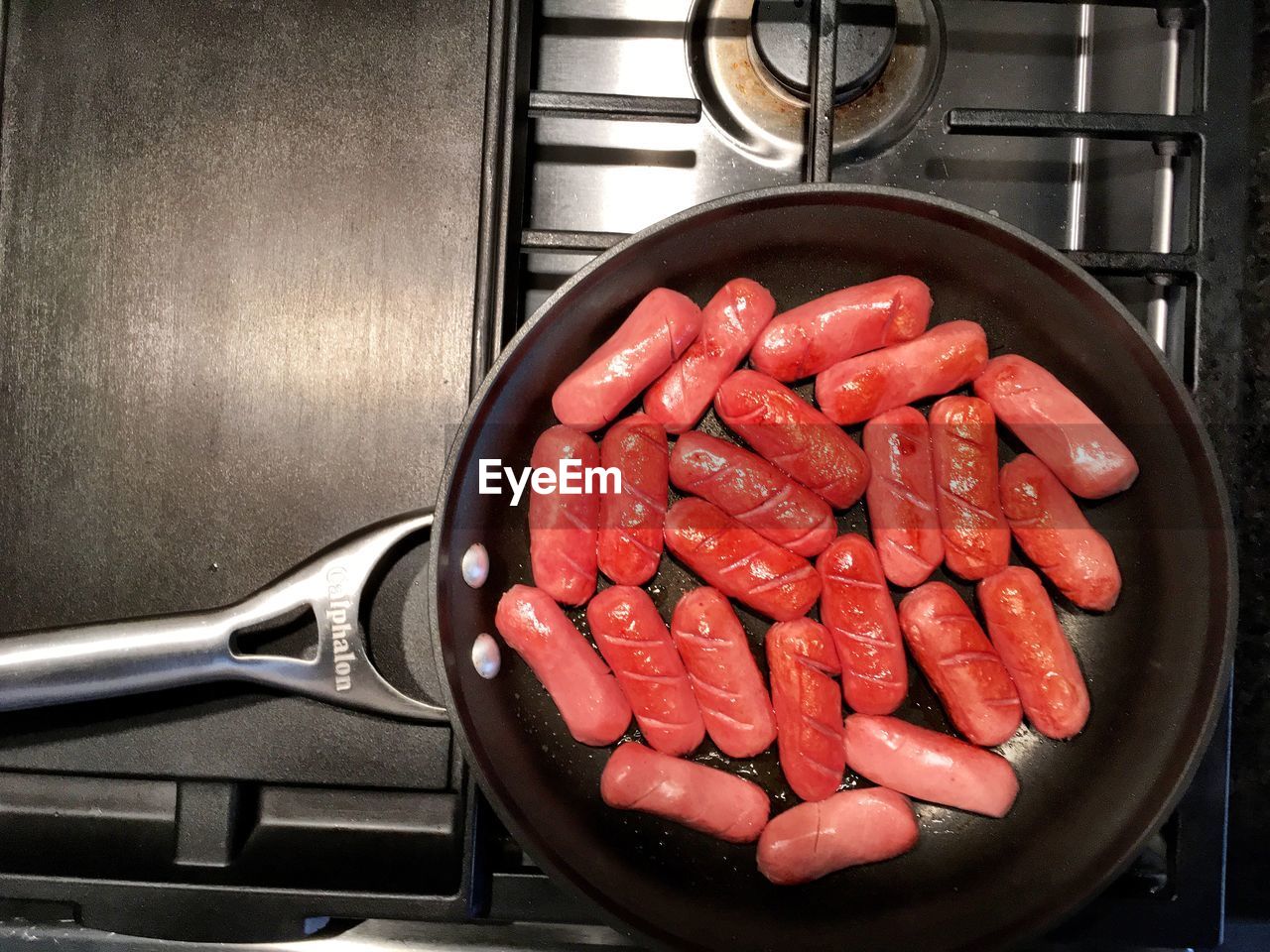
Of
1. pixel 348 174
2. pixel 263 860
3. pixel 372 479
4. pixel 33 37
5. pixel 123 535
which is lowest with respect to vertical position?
pixel 263 860

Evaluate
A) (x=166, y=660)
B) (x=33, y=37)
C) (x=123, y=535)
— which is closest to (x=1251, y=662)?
(x=166, y=660)

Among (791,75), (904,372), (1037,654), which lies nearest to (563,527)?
(904,372)

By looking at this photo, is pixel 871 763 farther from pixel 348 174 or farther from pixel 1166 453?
pixel 348 174

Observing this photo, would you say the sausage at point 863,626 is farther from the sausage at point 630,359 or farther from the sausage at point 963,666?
the sausage at point 630,359

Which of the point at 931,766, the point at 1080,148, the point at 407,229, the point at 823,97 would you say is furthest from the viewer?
the point at 1080,148

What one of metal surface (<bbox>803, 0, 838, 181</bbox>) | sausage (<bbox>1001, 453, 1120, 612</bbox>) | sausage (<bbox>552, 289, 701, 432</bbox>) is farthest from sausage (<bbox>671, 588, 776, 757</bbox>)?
metal surface (<bbox>803, 0, 838, 181</bbox>)

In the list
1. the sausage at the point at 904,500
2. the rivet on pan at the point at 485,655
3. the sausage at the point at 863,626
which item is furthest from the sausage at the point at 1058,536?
the rivet on pan at the point at 485,655

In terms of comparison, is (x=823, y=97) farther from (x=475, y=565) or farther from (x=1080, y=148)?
(x=475, y=565)
